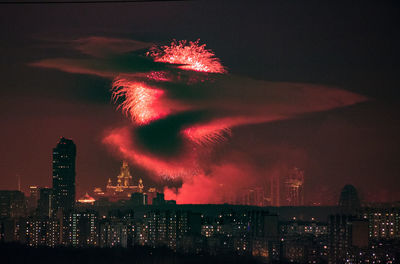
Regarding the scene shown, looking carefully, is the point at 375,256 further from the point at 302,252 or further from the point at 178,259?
the point at 178,259

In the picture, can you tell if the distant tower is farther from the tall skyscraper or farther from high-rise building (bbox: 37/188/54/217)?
the tall skyscraper

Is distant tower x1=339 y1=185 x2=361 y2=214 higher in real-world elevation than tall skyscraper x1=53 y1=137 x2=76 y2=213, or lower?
lower

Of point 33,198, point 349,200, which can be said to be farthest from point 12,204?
point 349,200

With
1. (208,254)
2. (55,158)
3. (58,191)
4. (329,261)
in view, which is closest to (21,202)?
(58,191)

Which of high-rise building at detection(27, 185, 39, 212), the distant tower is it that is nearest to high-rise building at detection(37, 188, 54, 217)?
high-rise building at detection(27, 185, 39, 212)

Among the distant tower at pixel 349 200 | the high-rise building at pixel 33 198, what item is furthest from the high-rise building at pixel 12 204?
the distant tower at pixel 349 200

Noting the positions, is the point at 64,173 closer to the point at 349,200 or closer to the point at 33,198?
the point at 33,198

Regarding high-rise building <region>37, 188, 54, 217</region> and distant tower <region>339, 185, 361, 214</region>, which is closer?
distant tower <region>339, 185, 361, 214</region>
